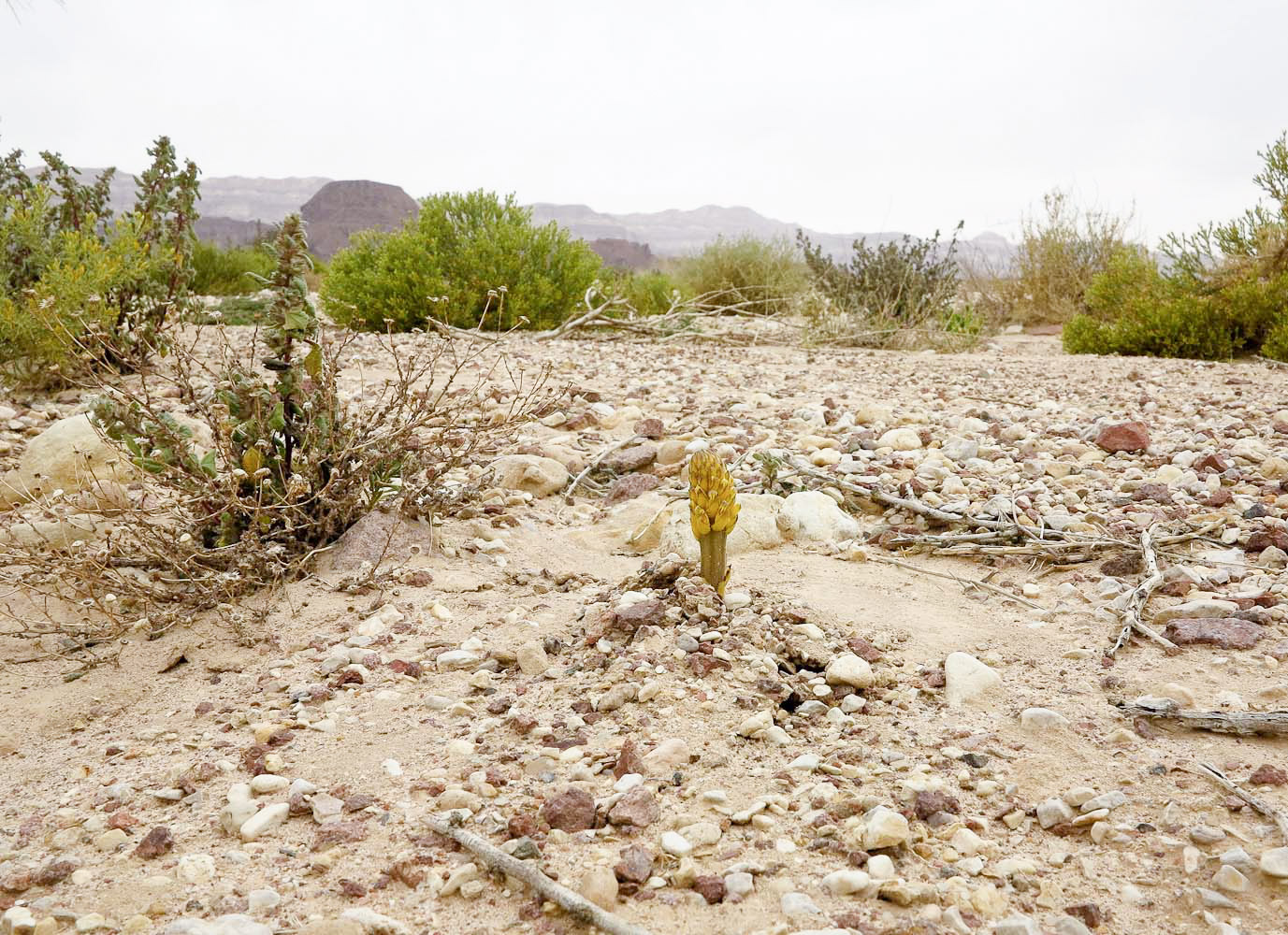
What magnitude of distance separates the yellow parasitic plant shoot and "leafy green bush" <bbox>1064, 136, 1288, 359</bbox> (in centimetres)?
658

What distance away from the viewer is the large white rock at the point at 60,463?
3.85 m

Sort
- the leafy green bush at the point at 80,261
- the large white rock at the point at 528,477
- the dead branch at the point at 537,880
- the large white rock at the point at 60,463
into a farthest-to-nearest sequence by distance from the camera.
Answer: the leafy green bush at the point at 80,261, the large white rock at the point at 528,477, the large white rock at the point at 60,463, the dead branch at the point at 537,880

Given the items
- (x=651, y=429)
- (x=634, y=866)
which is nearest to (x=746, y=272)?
(x=651, y=429)

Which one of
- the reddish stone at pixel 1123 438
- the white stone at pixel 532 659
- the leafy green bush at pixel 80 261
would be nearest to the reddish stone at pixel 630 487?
the white stone at pixel 532 659

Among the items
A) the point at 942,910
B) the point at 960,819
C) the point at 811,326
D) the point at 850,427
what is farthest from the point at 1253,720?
the point at 811,326

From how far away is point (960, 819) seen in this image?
5.76 ft

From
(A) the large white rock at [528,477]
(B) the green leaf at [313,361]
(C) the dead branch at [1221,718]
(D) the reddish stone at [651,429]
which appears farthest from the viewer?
(D) the reddish stone at [651,429]

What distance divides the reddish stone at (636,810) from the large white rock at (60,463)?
2875mm

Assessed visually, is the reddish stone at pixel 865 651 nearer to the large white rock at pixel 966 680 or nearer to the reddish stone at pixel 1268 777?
the large white rock at pixel 966 680

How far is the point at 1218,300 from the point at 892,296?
3216 millimetres

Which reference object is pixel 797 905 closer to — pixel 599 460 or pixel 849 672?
pixel 849 672

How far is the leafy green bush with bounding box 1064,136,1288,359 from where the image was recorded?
7.73 metres

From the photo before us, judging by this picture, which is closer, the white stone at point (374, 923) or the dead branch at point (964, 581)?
the white stone at point (374, 923)

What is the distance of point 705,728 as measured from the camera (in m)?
2.07
